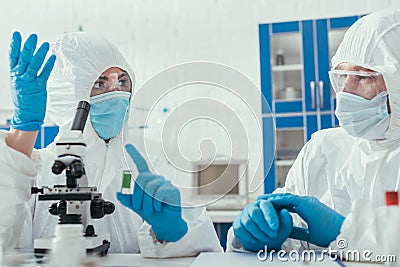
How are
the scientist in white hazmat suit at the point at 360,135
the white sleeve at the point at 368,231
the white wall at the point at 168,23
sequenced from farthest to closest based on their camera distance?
1. the white wall at the point at 168,23
2. the scientist in white hazmat suit at the point at 360,135
3. the white sleeve at the point at 368,231

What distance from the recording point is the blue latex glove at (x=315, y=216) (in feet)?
3.80

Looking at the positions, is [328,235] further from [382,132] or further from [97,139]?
[97,139]

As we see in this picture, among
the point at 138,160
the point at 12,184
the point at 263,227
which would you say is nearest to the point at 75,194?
the point at 138,160

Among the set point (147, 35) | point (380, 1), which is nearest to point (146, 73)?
point (147, 35)

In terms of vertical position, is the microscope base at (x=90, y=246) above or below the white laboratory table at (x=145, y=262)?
above

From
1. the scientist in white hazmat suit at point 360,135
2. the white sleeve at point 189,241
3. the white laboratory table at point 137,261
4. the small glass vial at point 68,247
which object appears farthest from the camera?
the scientist in white hazmat suit at point 360,135

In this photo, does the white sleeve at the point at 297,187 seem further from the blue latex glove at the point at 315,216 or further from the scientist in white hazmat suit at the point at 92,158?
the scientist in white hazmat suit at the point at 92,158

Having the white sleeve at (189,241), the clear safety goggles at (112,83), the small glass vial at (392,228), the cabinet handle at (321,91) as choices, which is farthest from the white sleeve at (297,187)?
the cabinet handle at (321,91)

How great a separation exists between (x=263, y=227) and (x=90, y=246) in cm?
42

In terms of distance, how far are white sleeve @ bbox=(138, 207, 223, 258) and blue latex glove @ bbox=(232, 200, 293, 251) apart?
133 millimetres

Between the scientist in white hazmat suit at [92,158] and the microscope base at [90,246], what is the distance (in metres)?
0.11

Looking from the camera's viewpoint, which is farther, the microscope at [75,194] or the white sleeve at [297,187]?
the white sleeve at [297,187]

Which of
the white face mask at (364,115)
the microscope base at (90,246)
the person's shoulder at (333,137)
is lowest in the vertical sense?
the microscope base at (90,246)

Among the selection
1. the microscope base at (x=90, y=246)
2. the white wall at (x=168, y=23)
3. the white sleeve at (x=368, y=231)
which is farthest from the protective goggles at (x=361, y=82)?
the white wall at (x=168, y=23)
